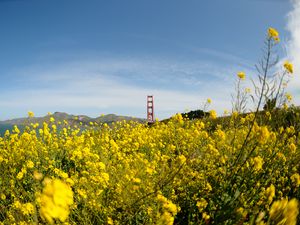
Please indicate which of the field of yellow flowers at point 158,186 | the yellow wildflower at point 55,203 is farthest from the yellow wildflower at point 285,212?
the yellow wildflower at point 55,203

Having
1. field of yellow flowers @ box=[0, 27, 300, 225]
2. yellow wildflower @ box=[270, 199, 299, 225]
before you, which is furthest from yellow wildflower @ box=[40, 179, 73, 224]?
yellow wildflower @ box=[270, 199, 299, 225]

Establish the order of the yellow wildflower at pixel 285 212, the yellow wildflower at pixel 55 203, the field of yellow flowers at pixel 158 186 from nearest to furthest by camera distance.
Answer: the yellow wildflower at pixel 55 203 → the yellow wildflower at pixel 285 212 → the field of yellow flowers at pixel 158 186

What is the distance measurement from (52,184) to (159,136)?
6614 millimetres

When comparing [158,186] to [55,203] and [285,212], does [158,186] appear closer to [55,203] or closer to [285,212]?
[285,212]

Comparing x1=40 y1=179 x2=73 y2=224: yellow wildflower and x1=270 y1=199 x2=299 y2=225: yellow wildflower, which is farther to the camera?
x1=270 y1=199 x2=299 y2=225: yellow wildflower

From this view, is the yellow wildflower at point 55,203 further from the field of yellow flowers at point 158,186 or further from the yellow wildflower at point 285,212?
the yellow wildflower at point 285,212

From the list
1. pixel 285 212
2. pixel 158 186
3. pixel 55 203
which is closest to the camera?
pixel 55 203

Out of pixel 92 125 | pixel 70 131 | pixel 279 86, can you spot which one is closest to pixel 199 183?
pixel 279 86

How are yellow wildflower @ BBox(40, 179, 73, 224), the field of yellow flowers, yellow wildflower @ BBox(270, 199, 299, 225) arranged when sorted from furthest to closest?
the field of yellow flowers
yellow wildflower @ BBox(270, 199, 299, 225)
yellow wildflower @ BBox(40, 179, 73, 224)

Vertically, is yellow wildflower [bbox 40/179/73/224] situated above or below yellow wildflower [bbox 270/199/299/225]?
above

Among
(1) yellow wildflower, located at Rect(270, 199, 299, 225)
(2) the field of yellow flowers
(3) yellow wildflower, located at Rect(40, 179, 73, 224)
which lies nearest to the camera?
(3) yellow wildflower, located at Rect(40, 179, 73, 224)

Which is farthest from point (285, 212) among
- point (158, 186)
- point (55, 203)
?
point (158, 186)

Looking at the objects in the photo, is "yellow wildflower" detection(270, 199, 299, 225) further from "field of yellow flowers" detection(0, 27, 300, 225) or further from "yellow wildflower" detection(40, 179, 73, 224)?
"yellow wildflower" detection(40, 179, 73, 224)

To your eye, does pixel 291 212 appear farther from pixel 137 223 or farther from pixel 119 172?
pixel 119 172
